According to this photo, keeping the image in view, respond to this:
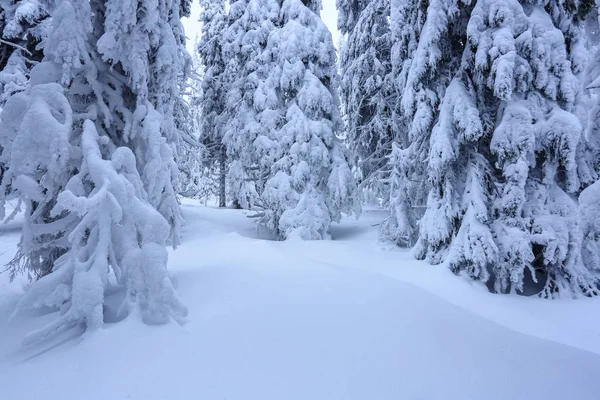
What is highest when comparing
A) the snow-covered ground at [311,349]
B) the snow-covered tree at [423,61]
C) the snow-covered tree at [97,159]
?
the snow-covered tree at [423,61]

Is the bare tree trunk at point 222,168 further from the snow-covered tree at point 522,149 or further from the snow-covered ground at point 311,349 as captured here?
the snow-covered ground at point 311,349

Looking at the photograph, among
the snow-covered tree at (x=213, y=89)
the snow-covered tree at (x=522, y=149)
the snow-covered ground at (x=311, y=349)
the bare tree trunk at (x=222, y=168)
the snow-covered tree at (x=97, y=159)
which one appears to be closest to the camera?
the snow-covered ground at (x=311, y=349)

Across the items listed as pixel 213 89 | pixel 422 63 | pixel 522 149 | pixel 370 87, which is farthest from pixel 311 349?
pixel 213 89

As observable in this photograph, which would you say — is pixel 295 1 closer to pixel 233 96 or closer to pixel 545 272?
pixel 233 96

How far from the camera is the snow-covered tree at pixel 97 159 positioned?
4.33 meters

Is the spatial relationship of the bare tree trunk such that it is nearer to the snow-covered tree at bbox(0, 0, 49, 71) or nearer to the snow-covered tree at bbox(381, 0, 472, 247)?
the snow-covered tree at bbox(0, 0, 49, 71)

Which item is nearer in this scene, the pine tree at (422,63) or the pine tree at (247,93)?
the pine tree at (422,63)

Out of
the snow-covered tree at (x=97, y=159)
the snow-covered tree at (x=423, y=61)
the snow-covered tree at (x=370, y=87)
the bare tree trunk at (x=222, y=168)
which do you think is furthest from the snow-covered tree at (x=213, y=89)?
the snow-covered tree at (x=97, y=159)

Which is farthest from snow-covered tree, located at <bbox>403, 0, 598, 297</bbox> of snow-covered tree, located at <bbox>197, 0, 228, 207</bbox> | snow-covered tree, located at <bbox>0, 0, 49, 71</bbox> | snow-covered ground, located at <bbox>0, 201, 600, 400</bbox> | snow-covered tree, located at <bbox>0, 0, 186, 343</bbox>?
snow-covered tree, located at <bbox>197, 0, 228, 207</bbox>

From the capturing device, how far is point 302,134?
12.9 meters

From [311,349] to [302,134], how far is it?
9821 millimetres

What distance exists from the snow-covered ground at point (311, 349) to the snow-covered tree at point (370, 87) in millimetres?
8513

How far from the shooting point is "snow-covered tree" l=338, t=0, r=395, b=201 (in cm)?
1442

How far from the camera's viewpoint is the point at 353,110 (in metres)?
16.8
